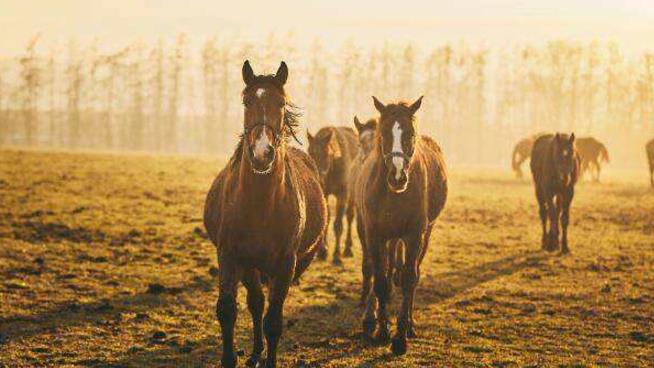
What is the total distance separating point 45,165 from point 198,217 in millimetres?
10382

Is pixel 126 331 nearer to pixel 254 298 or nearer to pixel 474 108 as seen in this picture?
pixel 254 298

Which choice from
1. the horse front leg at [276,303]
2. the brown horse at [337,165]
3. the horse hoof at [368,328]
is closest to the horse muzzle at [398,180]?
the horse front leg at [276,303]

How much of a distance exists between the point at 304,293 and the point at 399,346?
325 cm

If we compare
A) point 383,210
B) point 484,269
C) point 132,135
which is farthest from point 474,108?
point 383,210

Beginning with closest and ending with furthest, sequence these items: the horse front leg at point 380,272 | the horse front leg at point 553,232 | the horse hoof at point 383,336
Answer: the horse front leg at point 380,272, the horse hoof at point 383,336, the horse front leg at point 553,232

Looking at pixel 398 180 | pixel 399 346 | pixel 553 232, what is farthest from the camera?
pixel 553 232

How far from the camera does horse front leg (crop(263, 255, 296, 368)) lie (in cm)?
596

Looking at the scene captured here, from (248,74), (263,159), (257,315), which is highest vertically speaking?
(248,74)

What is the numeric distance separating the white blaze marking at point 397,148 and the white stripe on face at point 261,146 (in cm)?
217

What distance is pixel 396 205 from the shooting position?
7629mm

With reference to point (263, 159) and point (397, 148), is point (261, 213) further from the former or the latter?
point (397, 148)

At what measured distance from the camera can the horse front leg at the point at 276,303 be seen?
19.5 feet

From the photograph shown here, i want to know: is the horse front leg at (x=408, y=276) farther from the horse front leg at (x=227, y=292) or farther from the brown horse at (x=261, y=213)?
the horse front leg at (x=227, y=292)

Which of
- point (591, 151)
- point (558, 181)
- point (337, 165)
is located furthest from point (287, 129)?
point (591, 151)
